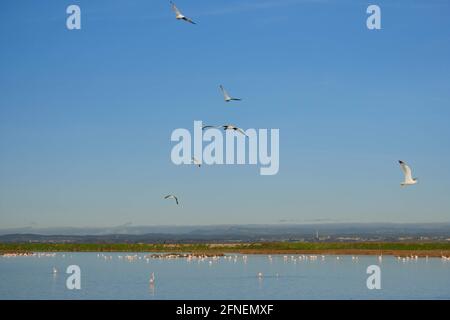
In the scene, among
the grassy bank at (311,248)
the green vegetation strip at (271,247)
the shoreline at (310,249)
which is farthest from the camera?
the green vegetation strip at (271,247)

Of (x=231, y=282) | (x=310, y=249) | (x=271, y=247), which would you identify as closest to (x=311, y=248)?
(x=310, y=249)

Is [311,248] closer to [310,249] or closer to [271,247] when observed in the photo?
[310,249]

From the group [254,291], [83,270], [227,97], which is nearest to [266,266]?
[83,270]

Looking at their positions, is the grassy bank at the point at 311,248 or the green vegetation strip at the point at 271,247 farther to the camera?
the green vegetation strip at the point at 271,247

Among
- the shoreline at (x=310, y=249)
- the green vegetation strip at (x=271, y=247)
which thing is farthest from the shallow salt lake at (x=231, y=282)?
the green vegetation strip at (x=271, y=247)

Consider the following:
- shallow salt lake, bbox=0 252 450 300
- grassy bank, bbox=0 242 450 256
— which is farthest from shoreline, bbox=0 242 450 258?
shallow salt lake, bbox=0 252 450 300

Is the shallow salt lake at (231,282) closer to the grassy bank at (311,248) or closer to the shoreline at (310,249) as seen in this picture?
the shoreline at (310,249)

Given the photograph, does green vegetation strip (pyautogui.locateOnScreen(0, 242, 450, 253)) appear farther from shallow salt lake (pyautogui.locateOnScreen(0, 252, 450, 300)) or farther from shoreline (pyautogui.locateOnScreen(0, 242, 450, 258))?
shallow salt lake (pyautogui.locateOnScreen(0, 252, 450, 300))
